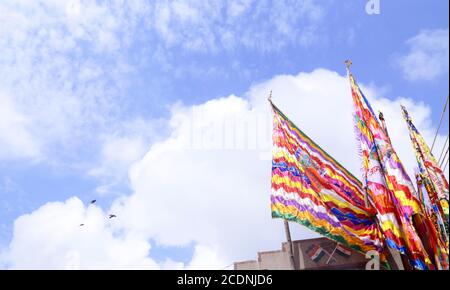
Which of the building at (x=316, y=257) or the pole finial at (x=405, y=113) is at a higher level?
the pole finial at (x=405, y=113)

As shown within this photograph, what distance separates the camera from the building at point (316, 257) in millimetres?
19000

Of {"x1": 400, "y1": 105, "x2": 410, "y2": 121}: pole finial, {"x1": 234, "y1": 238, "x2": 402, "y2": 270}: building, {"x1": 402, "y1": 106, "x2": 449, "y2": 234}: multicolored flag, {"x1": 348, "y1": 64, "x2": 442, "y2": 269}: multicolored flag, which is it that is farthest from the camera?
{"x1": 400, "y1": 105, "x2": 410, "y2": 121}: pole finial

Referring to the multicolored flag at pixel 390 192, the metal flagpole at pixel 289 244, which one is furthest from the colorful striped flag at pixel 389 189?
the metal flagpole at pixel 289 244

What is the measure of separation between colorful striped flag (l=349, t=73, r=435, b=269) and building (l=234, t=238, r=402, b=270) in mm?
2675

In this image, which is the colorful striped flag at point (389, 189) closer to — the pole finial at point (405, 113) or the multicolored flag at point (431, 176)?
the multicolored flag at point (431, 176)

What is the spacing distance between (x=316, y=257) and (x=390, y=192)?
4816mm

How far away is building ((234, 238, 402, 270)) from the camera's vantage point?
19000 millimetres

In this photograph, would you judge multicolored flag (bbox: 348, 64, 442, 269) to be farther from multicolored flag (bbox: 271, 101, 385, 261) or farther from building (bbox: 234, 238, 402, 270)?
building (bbox: 234, 238, 402, 270)

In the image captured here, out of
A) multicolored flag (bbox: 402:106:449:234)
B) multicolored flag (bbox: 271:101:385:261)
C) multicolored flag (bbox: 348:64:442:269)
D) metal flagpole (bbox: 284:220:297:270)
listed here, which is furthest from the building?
multicolored flag (bbox: 402:106:449:234)

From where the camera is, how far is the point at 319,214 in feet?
59.8

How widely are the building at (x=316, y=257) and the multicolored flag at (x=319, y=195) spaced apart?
1.42m
